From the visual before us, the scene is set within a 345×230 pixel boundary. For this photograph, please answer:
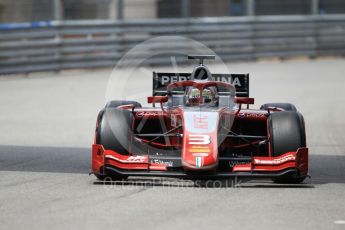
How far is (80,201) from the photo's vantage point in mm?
8891

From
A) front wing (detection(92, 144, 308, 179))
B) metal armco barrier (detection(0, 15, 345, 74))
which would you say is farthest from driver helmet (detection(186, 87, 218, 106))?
metal armco barrier (detection(0, 15, 345, 74))

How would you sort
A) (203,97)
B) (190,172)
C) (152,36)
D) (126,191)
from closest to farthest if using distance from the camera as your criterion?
(126,191) < (190,172) < (203,97) < (152,36)

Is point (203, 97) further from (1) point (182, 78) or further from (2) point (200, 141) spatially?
(1) point (182, 78)

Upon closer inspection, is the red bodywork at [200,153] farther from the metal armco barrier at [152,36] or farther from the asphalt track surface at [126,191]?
the metal armco barrier at [152,36]

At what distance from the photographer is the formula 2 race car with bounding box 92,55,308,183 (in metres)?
9.75

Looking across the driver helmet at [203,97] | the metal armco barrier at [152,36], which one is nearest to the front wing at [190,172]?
the driver helmet at [203,97]

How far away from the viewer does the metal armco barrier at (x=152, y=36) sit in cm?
2414

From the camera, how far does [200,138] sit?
9.75 m

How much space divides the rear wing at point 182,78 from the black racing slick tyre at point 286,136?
139 centimetres

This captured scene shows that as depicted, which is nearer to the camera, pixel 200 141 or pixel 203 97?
pixel 200 141

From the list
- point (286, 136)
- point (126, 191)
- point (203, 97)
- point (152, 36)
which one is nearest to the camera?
point (126, 191)

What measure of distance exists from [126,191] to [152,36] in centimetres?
1754

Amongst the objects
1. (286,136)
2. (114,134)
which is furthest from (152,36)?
(286,136)

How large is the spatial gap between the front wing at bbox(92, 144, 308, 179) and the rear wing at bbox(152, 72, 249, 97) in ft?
6.13
